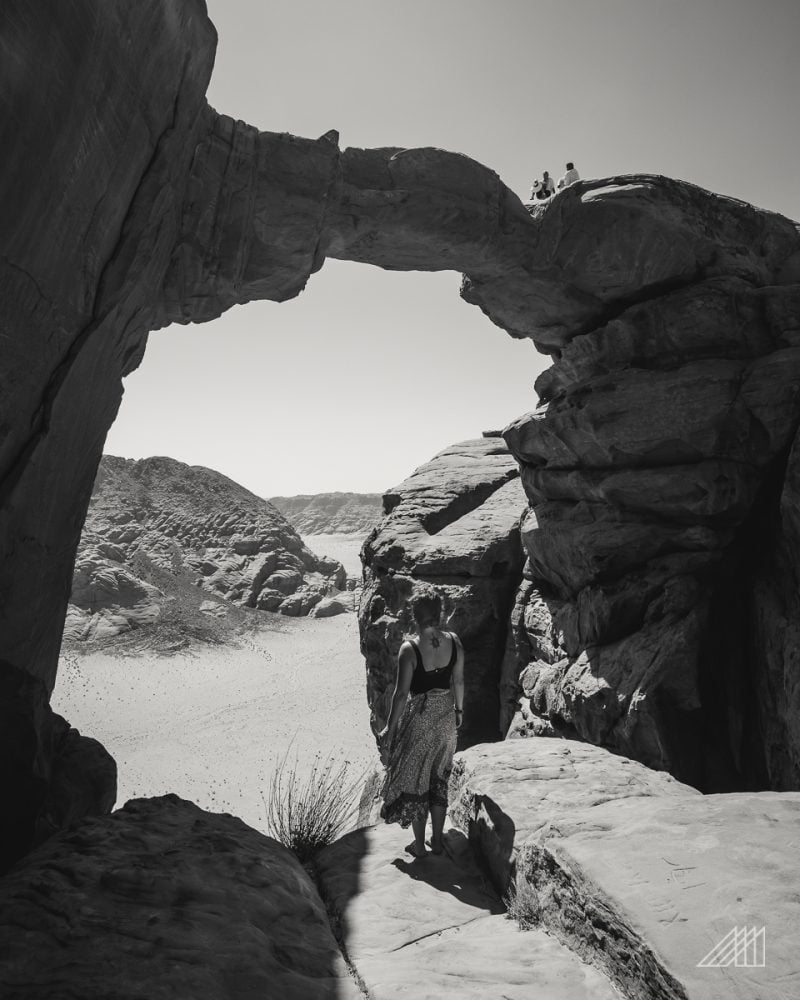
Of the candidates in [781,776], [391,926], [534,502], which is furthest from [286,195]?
[781,776]

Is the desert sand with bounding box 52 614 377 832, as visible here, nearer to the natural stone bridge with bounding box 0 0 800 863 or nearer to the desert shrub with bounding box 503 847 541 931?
the natural stone bridge with bounding box 0 0 800 863

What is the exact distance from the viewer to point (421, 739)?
5219 millimetres

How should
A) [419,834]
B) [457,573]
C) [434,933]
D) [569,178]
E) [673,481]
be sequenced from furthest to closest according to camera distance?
[457,573], [569,178], [673,481], [419,834], [434,933]

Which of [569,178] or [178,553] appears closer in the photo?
[569,178]

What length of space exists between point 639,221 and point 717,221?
202cm

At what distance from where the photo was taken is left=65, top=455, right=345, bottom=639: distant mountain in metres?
29.9

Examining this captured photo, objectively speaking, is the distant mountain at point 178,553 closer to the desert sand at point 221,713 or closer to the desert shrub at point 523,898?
the desert sand at point 221,713

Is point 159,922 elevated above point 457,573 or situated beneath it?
situated beneath

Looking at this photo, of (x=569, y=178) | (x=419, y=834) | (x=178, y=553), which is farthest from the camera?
(x=178, y=553)

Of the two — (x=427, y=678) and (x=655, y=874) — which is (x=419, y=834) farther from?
(x=655, y=874)

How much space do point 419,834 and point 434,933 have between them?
112cm

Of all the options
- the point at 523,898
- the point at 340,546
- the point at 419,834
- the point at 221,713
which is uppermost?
the point at 340,546
